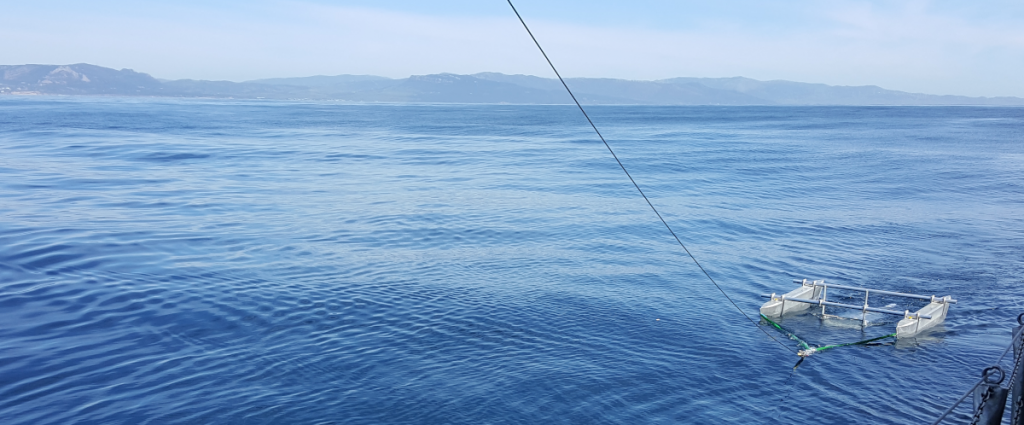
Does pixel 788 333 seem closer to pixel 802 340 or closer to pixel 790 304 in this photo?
pixel 802 340

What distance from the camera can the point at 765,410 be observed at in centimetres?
1539

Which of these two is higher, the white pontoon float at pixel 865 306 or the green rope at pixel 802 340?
the white pontoon float at pixel 865 306

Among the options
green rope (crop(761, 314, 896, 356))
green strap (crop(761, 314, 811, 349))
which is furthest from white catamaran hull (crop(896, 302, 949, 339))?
green strap (crop(761, 314, 811, 349))

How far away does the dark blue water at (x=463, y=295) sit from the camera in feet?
51.2

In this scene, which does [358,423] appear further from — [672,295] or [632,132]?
[632,132]

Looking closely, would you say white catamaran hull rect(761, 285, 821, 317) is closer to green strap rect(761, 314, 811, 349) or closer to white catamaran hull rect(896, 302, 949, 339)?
green strap rect(761, 314, 811, 349)

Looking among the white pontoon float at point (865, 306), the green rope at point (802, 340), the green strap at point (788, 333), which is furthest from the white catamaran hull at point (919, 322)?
the green strap at point (788, 333)

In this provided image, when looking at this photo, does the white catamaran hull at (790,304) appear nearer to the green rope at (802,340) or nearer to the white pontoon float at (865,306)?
the white pontoon float at (865,306)

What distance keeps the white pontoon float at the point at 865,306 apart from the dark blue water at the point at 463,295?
58 centimetres

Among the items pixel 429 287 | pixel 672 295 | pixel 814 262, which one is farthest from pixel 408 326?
pixel 814 262

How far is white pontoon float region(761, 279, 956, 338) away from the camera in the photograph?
2000cm

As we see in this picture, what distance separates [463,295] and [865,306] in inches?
521

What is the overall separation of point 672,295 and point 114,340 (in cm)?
1805

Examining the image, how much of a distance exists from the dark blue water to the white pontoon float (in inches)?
23.0
